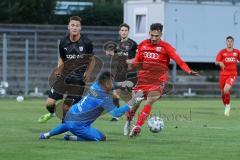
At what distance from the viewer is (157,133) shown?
18.2 m

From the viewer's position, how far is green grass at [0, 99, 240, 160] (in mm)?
13547

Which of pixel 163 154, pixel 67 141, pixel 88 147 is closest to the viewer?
pixel 163 154

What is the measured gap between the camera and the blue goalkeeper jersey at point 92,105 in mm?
15992

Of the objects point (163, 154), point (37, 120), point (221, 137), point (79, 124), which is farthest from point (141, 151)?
point (37, 120)

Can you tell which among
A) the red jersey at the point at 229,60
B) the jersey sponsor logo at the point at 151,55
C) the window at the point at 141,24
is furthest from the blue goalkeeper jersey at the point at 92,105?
the window at the point at 141,24

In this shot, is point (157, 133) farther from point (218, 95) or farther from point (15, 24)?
point (15, 24)

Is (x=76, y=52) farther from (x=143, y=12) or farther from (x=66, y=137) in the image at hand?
(x=143, y=12)

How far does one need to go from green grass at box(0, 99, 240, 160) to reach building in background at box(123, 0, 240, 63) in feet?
66.2

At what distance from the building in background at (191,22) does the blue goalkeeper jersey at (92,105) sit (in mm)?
26929

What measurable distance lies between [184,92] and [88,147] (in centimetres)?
2863

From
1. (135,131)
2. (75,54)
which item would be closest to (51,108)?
(75,54)

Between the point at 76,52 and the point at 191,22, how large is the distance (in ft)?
86.2

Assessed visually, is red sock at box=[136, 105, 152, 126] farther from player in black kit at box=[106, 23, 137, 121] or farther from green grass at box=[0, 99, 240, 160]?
player in black kit at box=[106, 23, 137, 121]

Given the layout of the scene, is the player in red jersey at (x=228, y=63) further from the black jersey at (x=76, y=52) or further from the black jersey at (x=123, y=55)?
the black jersey at (x=76, y=52)
